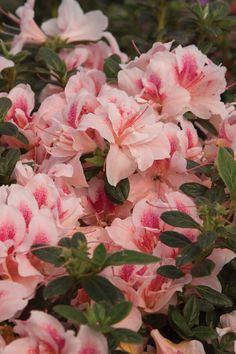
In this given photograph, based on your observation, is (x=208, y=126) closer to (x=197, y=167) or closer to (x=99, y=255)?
Answer: (x=197, y=167)

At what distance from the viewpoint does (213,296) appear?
1099mm

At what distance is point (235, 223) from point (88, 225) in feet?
0.72

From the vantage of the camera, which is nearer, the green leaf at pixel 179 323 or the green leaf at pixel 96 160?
the green leaf at pixel 179 323

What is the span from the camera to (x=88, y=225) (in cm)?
125

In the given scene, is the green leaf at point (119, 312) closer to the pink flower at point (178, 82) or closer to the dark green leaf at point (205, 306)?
the dark green leaf at point (205, 306)

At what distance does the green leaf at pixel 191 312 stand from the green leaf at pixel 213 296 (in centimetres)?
2

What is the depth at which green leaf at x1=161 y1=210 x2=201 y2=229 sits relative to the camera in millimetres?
1092

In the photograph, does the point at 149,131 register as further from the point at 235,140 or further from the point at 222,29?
the point at 222,29

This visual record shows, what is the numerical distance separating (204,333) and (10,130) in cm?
45

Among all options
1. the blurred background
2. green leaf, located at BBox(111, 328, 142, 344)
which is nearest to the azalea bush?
green leaf, located at BBox(111, 328, 142, 344)

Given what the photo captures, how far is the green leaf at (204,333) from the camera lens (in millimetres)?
1088

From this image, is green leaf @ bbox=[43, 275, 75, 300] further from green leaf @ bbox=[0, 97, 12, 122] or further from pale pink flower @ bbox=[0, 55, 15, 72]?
pale pink flower @ bbox=[0, 55, 15, 72]

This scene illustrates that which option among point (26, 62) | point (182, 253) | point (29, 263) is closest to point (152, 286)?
point (182, 253)

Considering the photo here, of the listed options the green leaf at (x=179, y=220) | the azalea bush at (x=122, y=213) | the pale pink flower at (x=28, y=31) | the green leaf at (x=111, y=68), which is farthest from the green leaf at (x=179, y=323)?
the pale pink flower at (x=28, y=31)
